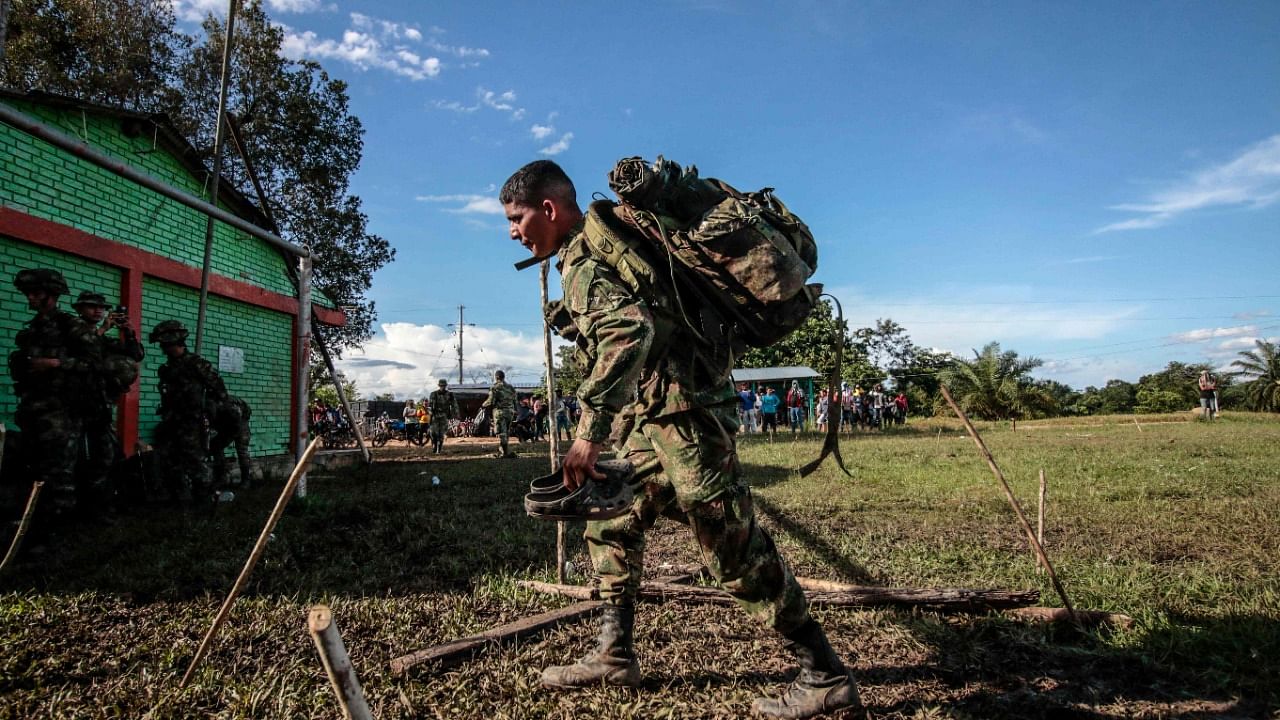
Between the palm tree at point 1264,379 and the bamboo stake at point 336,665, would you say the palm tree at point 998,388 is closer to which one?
the palm tree at point 1264,379

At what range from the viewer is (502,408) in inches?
575

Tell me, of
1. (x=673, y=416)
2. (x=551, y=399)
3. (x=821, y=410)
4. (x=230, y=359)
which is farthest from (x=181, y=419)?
(x=821, y=410)

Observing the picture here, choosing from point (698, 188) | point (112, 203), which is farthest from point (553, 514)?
point (112, 203)

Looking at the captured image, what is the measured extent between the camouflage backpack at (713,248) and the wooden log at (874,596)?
164 centimetres

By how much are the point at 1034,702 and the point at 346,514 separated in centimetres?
519

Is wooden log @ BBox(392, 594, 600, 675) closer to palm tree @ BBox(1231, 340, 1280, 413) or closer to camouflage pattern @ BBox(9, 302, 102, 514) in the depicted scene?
camouflage pattern @ BBox(9, 302, 102, 514)

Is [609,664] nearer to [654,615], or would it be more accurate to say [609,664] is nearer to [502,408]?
[654,615]

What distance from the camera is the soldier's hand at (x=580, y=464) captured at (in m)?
2.14

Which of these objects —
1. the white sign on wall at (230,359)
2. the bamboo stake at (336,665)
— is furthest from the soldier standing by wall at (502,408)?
the bamboo stake at (336,665)

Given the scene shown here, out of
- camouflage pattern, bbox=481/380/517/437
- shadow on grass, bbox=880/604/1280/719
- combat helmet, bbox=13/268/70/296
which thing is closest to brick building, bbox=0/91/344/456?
combat helmet, bbox=13/268/70/296

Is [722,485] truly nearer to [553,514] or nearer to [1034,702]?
[553,514]

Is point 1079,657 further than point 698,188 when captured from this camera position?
Yes

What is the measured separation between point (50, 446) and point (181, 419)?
154cm

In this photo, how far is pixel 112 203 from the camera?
7.68 meters
